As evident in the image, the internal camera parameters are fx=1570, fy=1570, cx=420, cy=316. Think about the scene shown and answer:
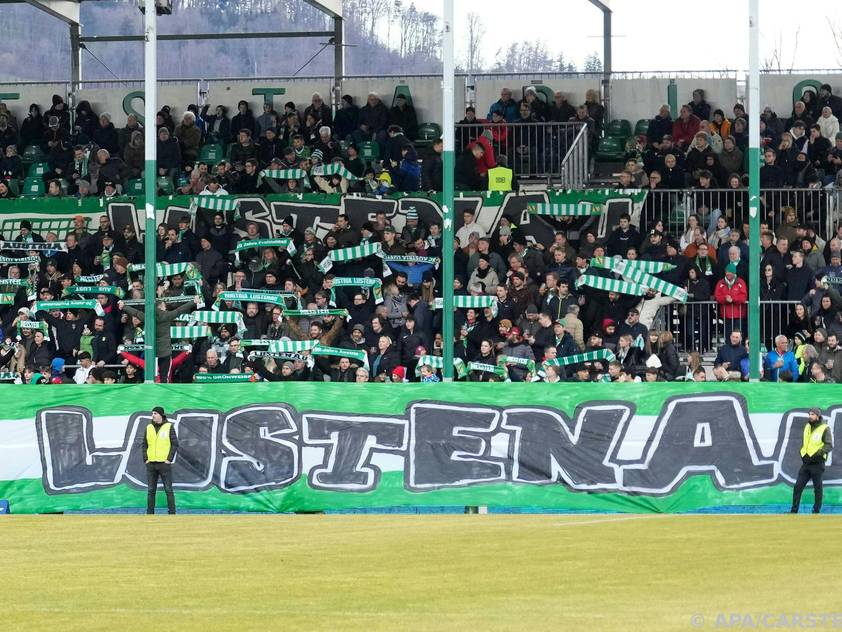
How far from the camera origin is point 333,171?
30.7 meters

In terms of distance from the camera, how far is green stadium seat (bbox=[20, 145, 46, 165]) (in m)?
33.7

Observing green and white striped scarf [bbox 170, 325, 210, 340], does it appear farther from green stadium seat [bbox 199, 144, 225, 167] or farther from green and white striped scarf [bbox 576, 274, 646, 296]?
Result: green stadium seat [bbox 199, 144, 225, 167]

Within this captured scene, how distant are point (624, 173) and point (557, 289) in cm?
391

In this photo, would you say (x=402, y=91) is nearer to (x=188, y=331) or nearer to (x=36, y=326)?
(x=188, y=331)

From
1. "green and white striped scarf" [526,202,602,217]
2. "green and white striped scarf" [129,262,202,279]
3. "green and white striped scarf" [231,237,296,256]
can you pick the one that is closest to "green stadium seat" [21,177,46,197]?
"green and white striped scarf" [129,262,202,279]

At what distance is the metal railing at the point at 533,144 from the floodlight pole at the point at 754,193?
9.36m

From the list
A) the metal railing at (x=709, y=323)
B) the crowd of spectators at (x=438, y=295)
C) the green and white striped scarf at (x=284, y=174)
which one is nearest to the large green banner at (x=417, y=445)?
the crowd of spectators at (x=438, y=295)

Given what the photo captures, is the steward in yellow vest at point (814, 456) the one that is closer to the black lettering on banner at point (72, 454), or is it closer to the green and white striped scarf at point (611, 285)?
the green and white striped scarf at point (611, 285)

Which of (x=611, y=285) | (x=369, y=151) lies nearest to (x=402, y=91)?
(x=369, y=151)

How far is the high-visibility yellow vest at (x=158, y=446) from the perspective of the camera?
21047 mm

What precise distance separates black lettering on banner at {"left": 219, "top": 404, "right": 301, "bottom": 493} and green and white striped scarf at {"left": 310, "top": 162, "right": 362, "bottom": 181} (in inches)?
379

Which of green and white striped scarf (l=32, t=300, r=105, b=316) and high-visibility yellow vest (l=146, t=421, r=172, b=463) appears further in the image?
green and white striped scarf (l=32, t=300, r=105, b=316)

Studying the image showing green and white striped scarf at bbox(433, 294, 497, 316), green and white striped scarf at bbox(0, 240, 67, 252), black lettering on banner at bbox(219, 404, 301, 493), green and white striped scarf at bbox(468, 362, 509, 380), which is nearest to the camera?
black lettering on banner at bbox(219, 404, 301, 493)

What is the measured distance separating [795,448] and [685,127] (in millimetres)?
10696
